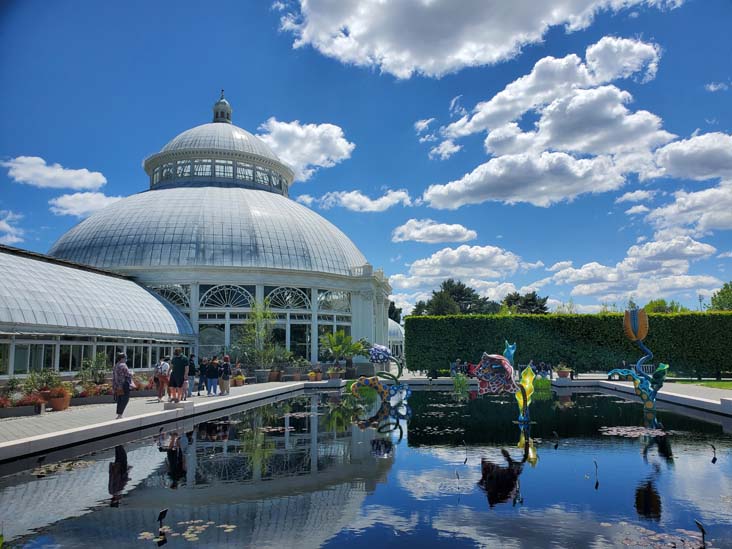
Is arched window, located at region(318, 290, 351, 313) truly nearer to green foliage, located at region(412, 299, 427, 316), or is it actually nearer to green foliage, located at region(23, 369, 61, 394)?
green foliage, located at region(23, 369, 61, 394)

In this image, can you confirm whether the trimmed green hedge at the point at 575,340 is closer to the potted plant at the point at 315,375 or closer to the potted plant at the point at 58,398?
the potted plant at the point at 315,375

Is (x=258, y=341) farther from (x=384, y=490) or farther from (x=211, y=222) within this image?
(x=384, y=490)

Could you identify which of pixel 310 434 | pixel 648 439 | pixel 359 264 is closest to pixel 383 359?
pixel 310 434

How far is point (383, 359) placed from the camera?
28.1 m

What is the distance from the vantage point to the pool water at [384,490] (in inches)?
326

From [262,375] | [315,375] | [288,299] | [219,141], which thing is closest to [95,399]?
[262,375]

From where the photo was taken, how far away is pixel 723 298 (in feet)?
363

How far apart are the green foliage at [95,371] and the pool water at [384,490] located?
37.3ft

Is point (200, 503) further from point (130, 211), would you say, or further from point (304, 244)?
point (130, 211)

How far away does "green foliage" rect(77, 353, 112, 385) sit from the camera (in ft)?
87.1

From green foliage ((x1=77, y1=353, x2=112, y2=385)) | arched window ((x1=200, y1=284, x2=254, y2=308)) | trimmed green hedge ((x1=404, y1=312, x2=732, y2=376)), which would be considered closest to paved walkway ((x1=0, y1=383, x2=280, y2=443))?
green foliage ((x1=77, y1=353, x2=112, y2=385))

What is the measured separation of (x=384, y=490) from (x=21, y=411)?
16.0m

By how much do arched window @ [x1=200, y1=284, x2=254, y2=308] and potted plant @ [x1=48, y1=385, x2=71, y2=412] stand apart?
24.2m

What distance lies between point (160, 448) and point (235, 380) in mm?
21647
